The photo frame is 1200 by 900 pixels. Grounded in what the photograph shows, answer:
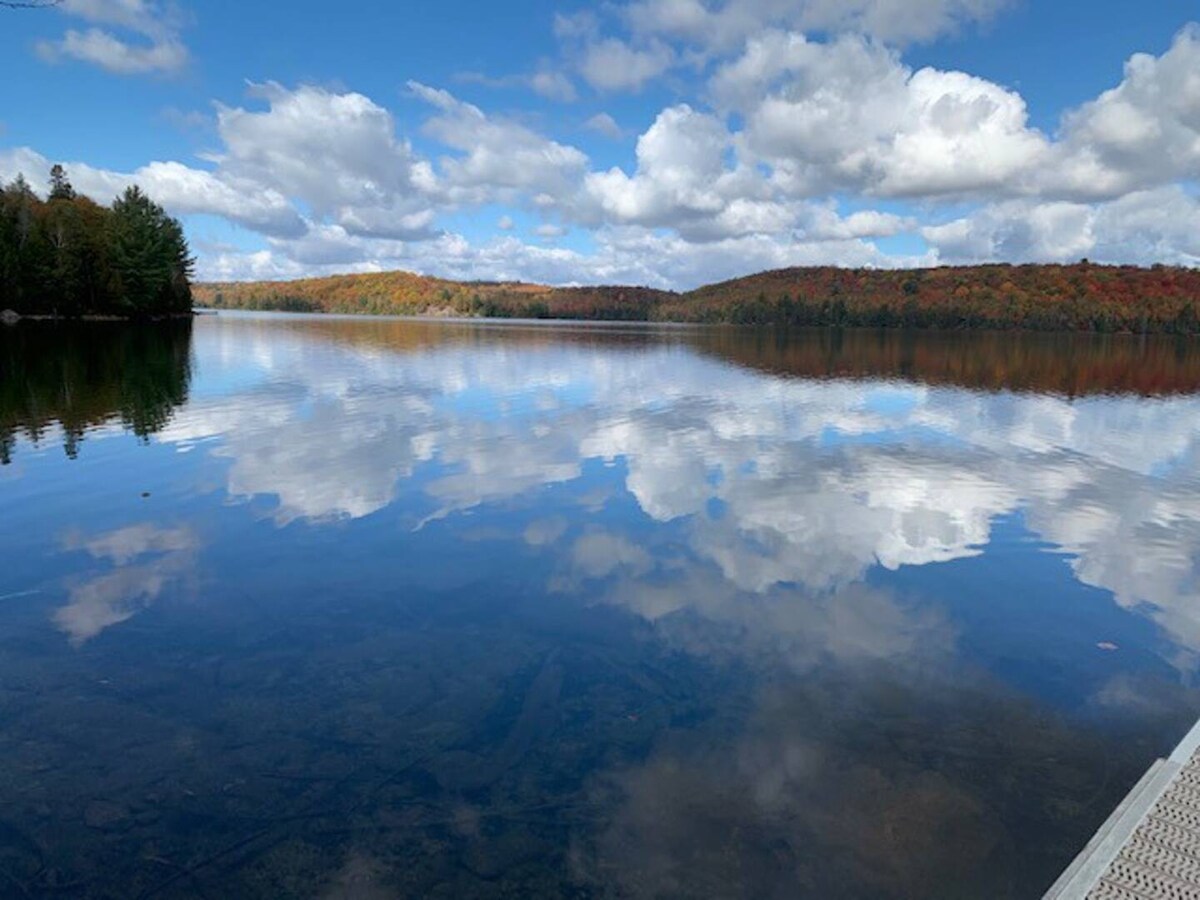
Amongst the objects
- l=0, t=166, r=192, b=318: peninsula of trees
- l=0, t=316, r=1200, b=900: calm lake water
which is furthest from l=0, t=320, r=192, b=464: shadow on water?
l=0, t=166, r=192, b=318: peninsula of trees

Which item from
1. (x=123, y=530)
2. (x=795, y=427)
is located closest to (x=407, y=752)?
(x=123, y=530)

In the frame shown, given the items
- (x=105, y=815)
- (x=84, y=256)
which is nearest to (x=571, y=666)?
(x=105, y=815)

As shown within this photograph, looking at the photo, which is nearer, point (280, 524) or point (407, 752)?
point (407, 752)

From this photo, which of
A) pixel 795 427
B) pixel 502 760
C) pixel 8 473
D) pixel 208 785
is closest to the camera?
pixel 208 785

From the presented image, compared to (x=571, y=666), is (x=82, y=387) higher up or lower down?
higher up

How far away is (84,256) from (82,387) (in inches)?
3013

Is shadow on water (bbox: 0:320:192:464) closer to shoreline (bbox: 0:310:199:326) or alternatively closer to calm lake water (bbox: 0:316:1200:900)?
calm lake water (bbox: 0:316:1200:900)

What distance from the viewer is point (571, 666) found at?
8.83 meters

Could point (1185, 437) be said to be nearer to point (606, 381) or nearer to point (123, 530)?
point (606, 381)

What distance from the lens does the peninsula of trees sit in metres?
83.5

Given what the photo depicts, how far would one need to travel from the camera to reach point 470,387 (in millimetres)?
37250

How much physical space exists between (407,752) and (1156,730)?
7.70m

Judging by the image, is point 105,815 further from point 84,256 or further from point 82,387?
point 84,256

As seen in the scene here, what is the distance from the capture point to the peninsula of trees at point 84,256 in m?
83.5
